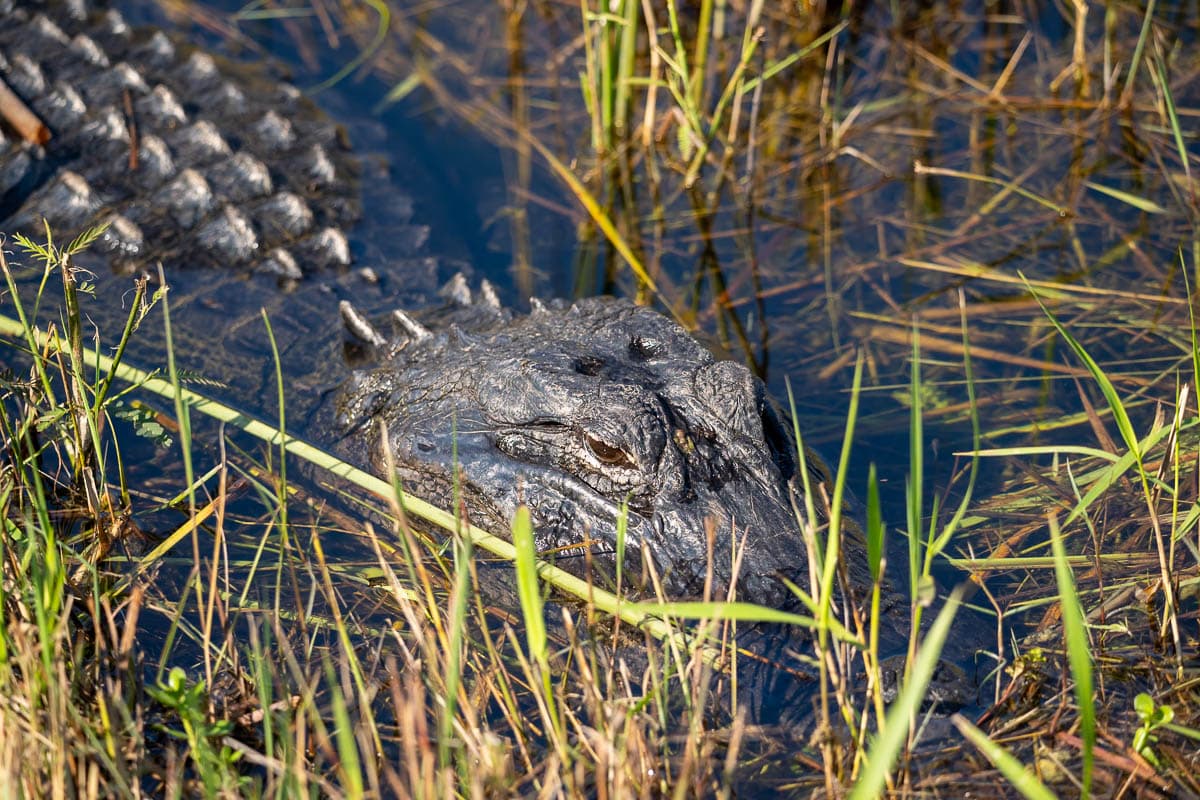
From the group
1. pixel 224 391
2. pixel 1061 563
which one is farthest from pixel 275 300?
pixel 1061 563

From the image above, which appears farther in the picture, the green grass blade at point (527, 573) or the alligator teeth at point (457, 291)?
the alligator teeth at point (457, 291)

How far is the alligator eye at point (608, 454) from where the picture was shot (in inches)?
108

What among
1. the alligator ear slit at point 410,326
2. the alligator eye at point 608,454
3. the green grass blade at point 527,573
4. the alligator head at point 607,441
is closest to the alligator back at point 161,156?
the alligator ear slit at point 410,326

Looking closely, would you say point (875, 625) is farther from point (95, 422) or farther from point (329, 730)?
point (95, 422)

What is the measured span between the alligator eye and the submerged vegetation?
1.12ft

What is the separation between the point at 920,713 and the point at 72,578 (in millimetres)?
2041

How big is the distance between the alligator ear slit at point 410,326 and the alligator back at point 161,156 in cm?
58

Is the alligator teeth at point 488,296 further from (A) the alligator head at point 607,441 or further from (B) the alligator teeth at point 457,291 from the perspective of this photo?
(A) the alligator head at point 607,441

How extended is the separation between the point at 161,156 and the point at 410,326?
1432mm

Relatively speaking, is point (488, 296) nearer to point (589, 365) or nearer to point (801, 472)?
point (589, 365)

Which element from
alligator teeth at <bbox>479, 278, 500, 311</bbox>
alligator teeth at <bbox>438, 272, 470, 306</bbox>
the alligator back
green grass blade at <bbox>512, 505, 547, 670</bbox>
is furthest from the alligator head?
the alligator back

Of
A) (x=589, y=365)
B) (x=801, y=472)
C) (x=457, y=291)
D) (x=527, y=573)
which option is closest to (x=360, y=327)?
(x=457, y=291)

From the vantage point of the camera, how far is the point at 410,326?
3.58 metres

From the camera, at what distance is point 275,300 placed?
390cm
